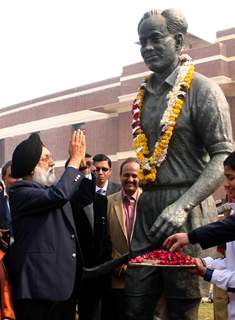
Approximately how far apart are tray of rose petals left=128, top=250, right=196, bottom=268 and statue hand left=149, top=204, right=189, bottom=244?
110 mm

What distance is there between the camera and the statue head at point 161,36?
3.23 m

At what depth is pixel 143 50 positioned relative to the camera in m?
3.29

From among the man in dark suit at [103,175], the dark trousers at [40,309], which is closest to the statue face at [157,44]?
the dark trousers at [40,309]

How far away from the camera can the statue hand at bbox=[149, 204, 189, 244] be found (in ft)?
9.64

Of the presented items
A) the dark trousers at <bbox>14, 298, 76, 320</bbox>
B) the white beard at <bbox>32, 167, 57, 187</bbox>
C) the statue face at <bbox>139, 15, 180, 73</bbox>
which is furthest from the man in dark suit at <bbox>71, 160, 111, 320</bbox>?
the statue face at <bbox>139, 15, 180, 73</bbox>

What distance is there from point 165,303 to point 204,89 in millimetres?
1305

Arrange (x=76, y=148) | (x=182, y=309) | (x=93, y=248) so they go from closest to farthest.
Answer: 1. (x=182, y=309)
2. (x=76, y=148)
3. (x=93, y=248)

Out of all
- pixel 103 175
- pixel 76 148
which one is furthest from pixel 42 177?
pixel 103 175

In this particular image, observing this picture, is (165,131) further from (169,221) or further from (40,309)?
(40,309)

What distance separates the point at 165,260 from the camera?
2834 mm

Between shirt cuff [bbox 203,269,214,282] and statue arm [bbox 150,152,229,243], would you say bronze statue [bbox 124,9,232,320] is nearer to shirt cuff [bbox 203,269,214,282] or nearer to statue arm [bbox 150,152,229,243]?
statue arm [bbox 150,152,229,243]

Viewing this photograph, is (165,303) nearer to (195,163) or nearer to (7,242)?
(195,163)

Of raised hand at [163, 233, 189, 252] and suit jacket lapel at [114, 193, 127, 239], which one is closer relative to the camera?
raised hand at [163, 233, 189, 252]

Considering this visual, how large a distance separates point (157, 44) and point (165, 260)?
1.29 meters
